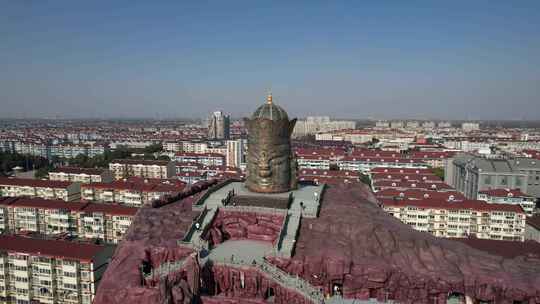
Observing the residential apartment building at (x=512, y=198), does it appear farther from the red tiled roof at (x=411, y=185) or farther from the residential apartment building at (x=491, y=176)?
the red tiled roof at (x=411, y=185)

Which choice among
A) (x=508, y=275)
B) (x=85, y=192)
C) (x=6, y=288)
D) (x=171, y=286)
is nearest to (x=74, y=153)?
(x=85, y=192)

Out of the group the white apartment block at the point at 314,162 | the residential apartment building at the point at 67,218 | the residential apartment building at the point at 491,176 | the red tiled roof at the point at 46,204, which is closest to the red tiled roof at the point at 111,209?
the residential apartment building at the point at 67,218

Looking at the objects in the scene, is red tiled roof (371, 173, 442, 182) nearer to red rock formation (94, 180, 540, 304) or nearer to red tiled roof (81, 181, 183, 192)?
red tiled roof (81, 181, 183, 192)

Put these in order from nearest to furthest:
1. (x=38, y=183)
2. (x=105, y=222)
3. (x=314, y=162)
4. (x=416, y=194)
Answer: (x=105, y=222)
(x=416, y=194)
(x=38, y=183)
(x=314, y=162)

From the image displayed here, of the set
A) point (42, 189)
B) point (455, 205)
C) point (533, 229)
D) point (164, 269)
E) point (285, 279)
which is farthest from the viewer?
point (42, 189)

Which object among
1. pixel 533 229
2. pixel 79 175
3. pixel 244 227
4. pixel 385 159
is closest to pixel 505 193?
pixel 533 229

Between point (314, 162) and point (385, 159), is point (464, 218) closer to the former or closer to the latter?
point (385, 159)
